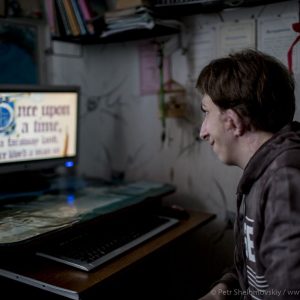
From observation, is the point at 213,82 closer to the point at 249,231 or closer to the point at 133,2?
the point at 249,231

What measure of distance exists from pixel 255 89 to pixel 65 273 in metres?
0.68

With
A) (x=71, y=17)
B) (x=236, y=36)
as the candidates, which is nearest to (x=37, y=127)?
(x=71, y=17)

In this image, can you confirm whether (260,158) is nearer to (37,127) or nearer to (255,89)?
(255,89)

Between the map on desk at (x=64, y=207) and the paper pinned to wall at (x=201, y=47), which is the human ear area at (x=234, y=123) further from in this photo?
the paper pinned to wall at (x=201, y=47)

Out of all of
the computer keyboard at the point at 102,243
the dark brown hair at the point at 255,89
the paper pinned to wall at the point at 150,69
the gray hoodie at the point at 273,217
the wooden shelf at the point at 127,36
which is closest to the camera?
Result: the gray hoodie at the point at 273,217

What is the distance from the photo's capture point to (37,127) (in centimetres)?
157

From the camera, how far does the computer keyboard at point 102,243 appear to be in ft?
3.55

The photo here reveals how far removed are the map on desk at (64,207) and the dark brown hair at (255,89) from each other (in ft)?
1.89

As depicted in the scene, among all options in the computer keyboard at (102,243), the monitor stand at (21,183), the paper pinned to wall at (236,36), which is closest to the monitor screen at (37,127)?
the monitor stand at (21,183)

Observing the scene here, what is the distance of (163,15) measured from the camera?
1586 millimetres

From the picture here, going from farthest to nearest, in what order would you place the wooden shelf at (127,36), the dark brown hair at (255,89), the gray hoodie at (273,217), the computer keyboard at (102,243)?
the wooden shelf at (127,36), the computer keyboard at (102,243), the dark brown hair at (255,89), the gray hoodie at (273,217)

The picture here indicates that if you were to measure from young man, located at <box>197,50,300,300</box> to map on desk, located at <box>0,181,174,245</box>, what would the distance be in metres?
0.47

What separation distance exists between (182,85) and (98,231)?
0.75m

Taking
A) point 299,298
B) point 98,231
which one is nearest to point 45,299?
point 98,231
